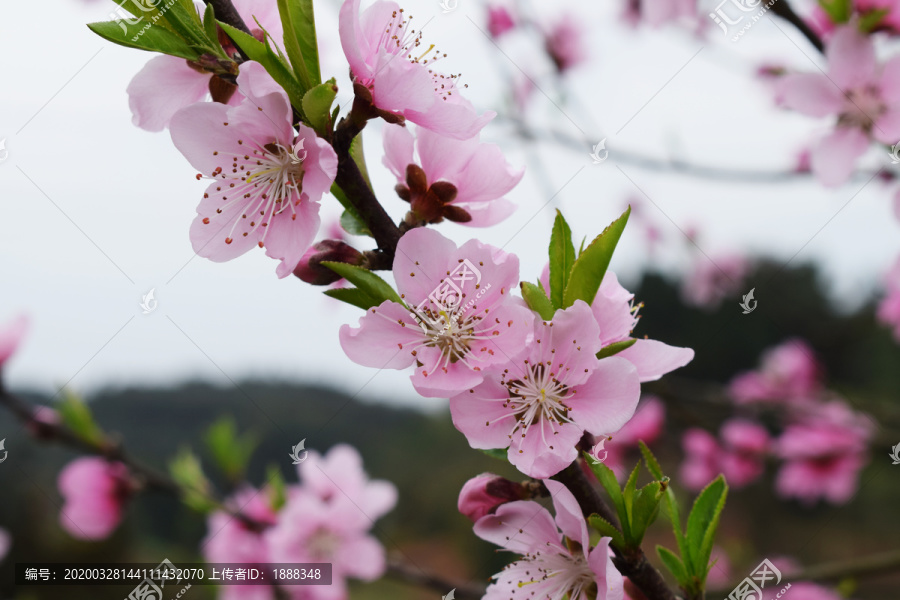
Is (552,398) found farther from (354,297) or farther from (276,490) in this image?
(276,490)

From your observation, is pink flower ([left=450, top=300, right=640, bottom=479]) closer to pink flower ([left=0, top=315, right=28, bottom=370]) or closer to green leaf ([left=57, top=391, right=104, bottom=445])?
green leaf ([left=57, top=391, right=104, bottom=445])

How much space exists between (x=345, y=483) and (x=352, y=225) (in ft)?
4.44

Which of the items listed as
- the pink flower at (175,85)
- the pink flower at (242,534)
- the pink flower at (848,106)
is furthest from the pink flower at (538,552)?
the pink flower at (242,534)

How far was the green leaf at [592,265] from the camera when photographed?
576 millimetres

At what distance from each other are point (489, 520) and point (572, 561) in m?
0.10

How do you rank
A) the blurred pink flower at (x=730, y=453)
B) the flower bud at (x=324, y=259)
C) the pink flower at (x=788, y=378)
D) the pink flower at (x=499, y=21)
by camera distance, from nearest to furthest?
the flower bud at (x=324, y=259), the pink flower at (x=499, y=21), the blurred pink flower at (x=730, y=453), the pink flower at (x=788, y=378)

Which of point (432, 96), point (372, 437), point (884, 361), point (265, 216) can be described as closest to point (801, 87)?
point (432, 96)

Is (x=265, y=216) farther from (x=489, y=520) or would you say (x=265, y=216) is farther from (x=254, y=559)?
(x=254, y=559)

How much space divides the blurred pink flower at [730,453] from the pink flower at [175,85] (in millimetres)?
3114
